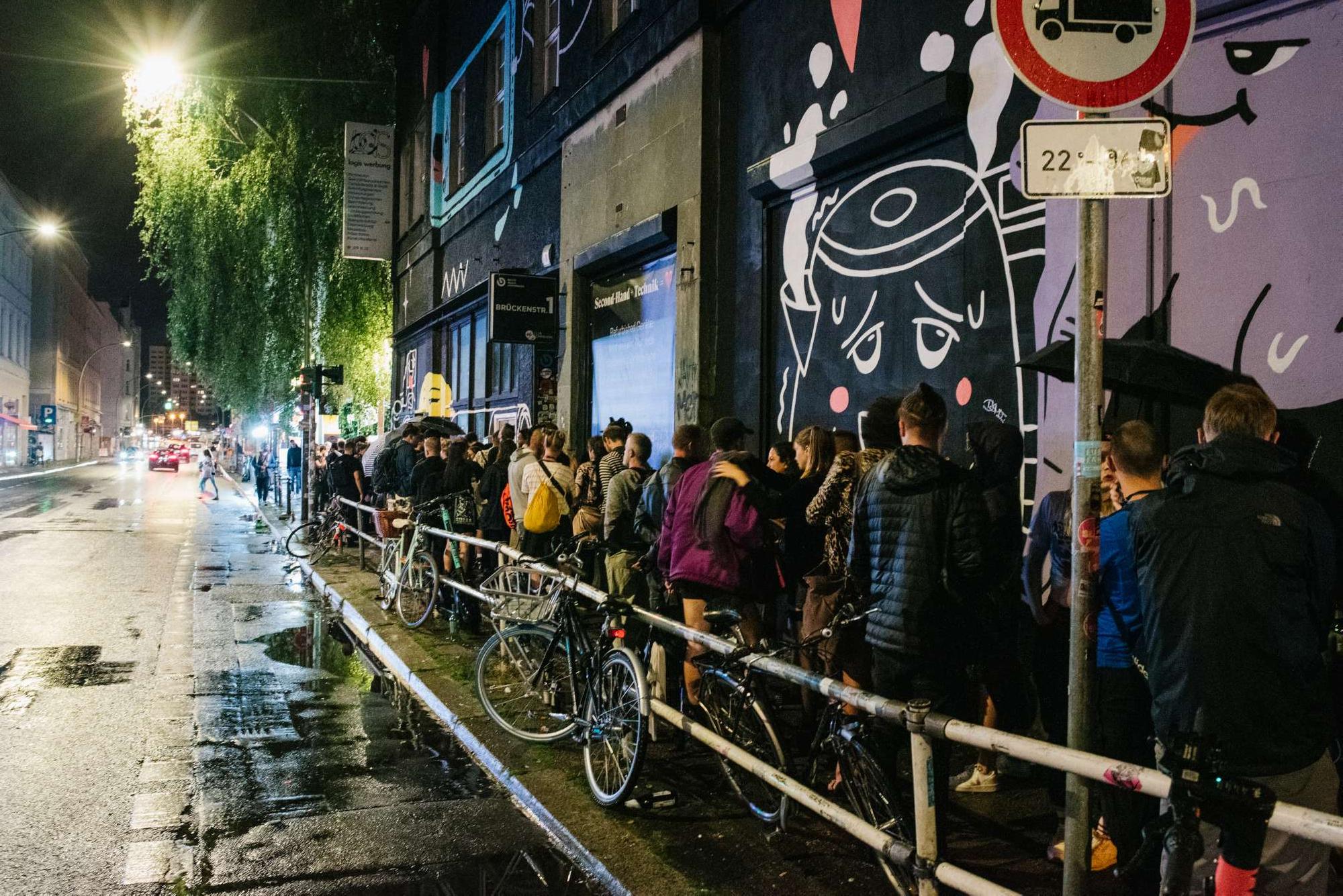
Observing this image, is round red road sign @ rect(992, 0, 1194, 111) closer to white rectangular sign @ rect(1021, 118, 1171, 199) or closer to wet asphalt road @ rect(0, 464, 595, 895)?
white rectangular sign @ rect(1021, 118, 1171, 199)

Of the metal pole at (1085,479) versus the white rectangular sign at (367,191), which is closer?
the metal pole at (1085,479)

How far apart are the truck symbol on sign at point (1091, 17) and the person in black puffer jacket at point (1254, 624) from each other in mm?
1313

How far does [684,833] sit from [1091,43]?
362cm

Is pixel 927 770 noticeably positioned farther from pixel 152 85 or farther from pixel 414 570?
pixel 152 85

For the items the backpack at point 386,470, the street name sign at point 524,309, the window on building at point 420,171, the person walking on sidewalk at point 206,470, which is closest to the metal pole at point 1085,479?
the street name sign at point 524,309

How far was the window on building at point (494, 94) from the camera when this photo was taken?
17.5 m

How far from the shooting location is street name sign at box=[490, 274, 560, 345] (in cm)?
1372

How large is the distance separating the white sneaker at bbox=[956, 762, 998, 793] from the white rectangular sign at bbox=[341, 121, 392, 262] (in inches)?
849

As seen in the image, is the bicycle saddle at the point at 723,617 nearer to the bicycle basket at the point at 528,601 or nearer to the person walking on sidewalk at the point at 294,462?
the bicycle basket at the point at 528,601

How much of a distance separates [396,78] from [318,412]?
26.6 feet

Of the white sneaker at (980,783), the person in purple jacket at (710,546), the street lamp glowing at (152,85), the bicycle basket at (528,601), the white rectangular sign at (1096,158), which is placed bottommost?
the white sneaker at (980,783)

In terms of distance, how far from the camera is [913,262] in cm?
781

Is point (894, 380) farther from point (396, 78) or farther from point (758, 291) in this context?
point (396, 78)

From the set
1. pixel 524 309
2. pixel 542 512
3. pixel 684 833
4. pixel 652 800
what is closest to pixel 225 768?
pixel 652 800
